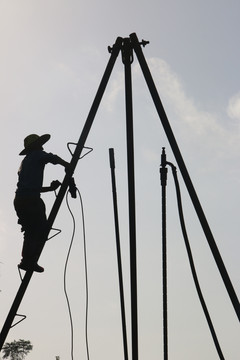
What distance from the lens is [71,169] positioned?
645 centimetres

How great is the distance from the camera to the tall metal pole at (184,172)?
19.5 feet

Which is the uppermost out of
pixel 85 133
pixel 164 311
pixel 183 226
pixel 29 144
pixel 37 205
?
pixel 29 144

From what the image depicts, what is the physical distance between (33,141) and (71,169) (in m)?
1.08

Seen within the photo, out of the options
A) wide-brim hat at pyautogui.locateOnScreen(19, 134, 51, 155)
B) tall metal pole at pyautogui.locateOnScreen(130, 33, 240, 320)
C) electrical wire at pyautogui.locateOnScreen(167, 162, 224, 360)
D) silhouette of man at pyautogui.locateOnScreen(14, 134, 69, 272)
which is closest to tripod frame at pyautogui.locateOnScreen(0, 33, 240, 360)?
tall metal pole at pyautogui.locateOnScreen(130, 33, 240, 320)

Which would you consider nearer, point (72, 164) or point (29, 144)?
point (72, 164)

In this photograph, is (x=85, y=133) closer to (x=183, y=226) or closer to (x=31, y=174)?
(x=31, y=174)

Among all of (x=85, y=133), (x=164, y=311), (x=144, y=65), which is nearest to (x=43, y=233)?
(x=85, y=133)

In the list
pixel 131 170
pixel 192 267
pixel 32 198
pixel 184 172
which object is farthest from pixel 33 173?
pixel 192 267

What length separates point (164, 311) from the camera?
21.4 feet

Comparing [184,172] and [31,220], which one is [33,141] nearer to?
[31,220]

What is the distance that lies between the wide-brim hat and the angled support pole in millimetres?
916

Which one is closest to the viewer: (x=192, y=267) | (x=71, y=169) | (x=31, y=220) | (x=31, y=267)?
(x=31, y=267)

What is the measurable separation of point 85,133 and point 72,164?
1.47 feet

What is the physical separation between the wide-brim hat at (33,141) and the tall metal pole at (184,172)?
1.70 metres
